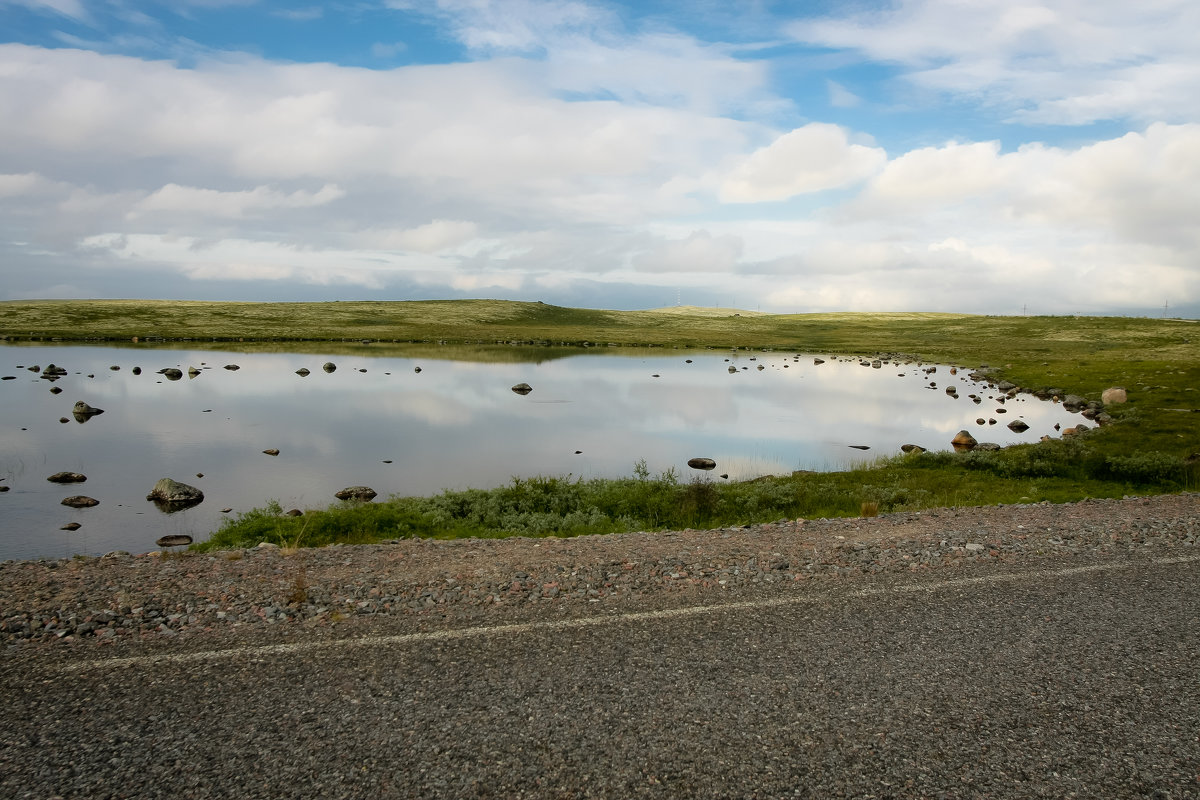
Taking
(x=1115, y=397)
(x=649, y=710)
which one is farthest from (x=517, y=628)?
(x=1115, y=397)

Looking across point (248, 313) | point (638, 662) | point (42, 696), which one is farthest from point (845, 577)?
point (248, 313)

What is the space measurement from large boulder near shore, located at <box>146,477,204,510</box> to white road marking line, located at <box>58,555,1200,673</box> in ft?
48.3

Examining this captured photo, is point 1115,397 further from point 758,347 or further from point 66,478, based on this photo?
point 758,347

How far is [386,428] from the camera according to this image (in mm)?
36812

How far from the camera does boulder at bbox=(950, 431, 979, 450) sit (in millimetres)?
33800

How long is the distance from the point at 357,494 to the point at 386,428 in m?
14.3

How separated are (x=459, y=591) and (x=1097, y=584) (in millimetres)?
9341

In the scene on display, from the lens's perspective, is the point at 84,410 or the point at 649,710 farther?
the point at 84,410

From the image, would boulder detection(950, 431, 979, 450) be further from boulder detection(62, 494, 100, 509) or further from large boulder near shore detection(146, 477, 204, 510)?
boulder detection(62, 494, 100, 509)

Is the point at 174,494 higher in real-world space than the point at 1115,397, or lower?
lower

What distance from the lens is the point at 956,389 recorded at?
5872 centimetres

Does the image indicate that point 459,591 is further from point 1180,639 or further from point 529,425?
point 529,425

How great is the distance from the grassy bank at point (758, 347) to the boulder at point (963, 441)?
15.1 ft

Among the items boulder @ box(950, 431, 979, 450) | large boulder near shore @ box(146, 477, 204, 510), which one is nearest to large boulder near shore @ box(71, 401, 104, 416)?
large boulder near shore @ box(146, 477, 204, 510)
